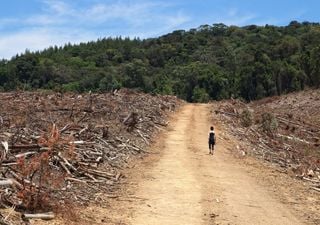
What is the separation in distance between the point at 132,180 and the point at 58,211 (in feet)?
15.8

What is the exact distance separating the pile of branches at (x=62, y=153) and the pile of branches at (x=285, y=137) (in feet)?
15.5

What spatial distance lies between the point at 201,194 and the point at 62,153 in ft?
12.6

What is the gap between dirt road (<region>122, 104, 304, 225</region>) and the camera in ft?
35.3

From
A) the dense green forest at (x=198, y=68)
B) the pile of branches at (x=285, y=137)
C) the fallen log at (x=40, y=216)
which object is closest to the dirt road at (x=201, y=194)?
the fallen log at (x=40, y=216)

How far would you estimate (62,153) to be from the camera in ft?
46.4

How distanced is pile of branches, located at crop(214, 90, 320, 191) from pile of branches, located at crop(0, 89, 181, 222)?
4714 mm

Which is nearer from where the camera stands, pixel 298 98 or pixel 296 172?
pixel 296 172

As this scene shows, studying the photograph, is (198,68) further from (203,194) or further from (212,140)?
(203,194)

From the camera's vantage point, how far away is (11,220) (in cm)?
863

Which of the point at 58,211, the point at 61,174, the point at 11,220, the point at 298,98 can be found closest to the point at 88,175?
the point at 61,174

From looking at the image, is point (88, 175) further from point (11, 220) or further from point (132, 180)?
point (11, 220)

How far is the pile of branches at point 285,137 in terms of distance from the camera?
19609 millimetres

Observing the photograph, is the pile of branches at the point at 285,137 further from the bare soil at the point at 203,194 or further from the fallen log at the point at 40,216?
the fallen log at the point at 40,216

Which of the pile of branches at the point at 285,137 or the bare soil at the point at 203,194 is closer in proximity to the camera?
the bare soil at the point at 203,194
